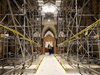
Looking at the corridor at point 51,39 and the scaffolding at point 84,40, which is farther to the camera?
the scaffolding at point 84,40

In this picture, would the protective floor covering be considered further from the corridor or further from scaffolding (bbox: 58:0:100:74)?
scaffolding (bbox: 58:0:100:74)

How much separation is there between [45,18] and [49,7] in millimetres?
3588

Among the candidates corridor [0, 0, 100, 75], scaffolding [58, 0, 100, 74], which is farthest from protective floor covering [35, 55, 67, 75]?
scaffolding [58, 0, 100, 74]

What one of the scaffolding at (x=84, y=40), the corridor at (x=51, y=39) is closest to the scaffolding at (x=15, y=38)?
the corridor at (x=51, y=39)

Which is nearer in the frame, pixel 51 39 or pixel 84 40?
pixel 84 40

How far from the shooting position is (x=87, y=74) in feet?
12.3

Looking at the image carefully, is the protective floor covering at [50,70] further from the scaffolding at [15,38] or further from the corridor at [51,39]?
the scaffolding at [15,38]

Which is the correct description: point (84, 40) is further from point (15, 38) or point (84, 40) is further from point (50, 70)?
point (15, 38)

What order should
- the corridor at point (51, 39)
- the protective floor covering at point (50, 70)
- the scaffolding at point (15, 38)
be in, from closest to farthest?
the scaffolding at point (15, 38) < the corridor at point (51, 39) < the protective floor covering at point (50, 70)

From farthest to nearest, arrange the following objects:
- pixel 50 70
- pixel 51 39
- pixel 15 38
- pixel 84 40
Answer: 1. pixel 51 39
2. pixel 84 40
3. pixel 50 70
4. pixel 15 38

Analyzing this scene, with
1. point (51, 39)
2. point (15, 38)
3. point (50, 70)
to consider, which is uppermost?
point (51, 39)

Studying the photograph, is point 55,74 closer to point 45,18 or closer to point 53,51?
point 53,51

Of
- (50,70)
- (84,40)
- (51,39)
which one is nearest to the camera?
(50,70)

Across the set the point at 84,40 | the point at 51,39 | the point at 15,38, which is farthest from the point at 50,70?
the point at 51,39
